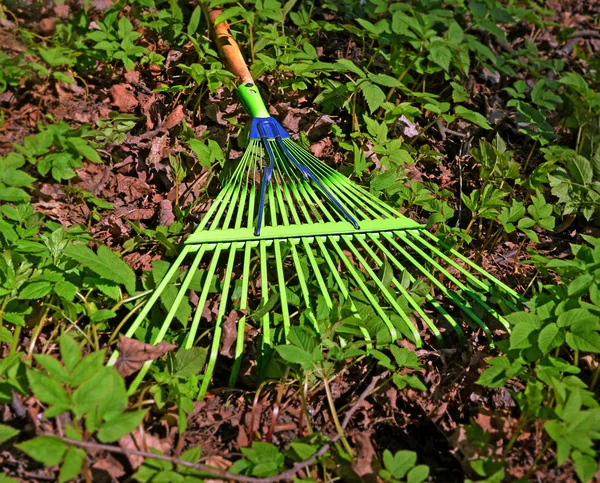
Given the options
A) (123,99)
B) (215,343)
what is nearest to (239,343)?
(215,343)

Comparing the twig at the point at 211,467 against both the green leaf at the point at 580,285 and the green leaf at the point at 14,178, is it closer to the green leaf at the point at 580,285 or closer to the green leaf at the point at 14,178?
the green leaf at the point at 580,285

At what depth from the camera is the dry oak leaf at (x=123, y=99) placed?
2.19 m

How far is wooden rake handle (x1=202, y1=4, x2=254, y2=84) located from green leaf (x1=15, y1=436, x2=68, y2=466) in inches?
55.9

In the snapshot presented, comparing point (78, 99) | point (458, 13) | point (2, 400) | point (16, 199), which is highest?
point (458, 13)

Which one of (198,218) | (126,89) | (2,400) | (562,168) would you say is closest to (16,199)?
(198,218)

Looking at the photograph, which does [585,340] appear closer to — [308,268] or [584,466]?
[584,466]

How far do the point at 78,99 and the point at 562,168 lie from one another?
6.15 ft

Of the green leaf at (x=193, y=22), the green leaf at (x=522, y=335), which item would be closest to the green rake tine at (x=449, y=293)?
the green leaf at (x=522, y=335)

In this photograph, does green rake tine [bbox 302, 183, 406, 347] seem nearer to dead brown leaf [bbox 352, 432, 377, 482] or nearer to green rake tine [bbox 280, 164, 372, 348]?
green rake tine [bbox 280, 164, 372, 348]

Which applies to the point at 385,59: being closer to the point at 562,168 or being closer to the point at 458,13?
the point at 458,13

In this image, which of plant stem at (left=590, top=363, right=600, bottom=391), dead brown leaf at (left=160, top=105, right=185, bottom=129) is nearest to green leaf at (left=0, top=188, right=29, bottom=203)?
dead brown leaf at (left=160, top=105, right=185, bottom=129)

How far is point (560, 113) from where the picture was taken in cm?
244

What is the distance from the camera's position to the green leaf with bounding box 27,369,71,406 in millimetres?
1035

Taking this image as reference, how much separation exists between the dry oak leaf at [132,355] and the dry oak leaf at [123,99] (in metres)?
1.23
